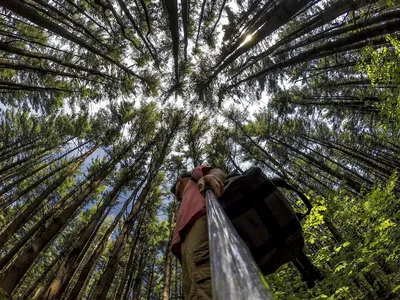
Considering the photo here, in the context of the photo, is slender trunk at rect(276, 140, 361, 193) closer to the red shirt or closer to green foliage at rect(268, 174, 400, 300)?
green foliage at rect(268, 174, 400, 300)

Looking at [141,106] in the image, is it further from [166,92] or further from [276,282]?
[276,282]

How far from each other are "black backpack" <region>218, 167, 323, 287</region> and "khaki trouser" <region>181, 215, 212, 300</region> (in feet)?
1.38

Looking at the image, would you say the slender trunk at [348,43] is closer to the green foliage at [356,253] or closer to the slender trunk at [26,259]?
the green foliage at [356,253]

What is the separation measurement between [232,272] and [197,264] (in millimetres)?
1095

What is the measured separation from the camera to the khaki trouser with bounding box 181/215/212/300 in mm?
1417

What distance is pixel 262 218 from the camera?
2.27 metres

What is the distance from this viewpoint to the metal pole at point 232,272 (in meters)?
0.49

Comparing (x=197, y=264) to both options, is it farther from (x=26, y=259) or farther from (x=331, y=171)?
(x=331, y=171)

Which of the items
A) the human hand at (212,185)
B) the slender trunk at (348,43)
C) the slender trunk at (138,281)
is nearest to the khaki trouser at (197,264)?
the human hand at (212,185)

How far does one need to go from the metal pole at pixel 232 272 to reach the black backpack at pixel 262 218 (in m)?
1.34

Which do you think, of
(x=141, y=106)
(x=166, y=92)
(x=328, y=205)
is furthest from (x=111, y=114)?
(x=328, y=205)

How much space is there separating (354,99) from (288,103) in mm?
2982

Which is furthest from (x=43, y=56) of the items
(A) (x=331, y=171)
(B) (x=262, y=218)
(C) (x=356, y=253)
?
(A) (x=331, y=171)

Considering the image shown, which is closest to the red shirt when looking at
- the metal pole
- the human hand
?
the human hand
